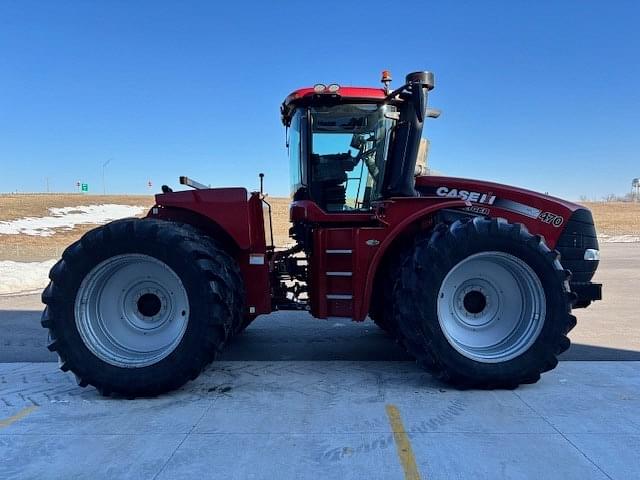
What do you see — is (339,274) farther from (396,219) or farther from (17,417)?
(17,417)

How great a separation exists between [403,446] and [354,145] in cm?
314

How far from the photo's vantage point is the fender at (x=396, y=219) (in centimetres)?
485

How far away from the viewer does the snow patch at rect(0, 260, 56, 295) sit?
1162cm

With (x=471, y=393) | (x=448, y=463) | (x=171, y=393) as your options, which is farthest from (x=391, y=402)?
(x=171, y=393)

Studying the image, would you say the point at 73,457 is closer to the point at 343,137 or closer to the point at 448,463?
the point at 448,463

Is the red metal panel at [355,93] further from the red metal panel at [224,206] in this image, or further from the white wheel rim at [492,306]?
the white wheel rim at [492,306]

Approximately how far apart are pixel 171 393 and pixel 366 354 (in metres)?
2.30

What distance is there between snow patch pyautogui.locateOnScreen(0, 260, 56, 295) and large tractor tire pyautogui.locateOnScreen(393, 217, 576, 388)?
→ 10.3 meters

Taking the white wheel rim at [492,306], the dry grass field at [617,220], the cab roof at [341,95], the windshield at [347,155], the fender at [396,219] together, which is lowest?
the dry grass field at [617,220]

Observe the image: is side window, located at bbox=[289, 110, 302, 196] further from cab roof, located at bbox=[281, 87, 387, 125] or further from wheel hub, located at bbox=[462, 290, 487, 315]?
wheel hub, located at bbox=[462, 290, 487, 315]

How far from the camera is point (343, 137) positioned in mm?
5434

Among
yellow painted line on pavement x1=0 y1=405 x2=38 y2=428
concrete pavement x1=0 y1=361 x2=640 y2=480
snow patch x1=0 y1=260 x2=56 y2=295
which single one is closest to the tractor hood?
concrete pavement x1=0 y1=361 x2=640 y2=480

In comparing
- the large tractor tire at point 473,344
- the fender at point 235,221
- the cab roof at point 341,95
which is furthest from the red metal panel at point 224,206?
the large tractor tire at point 473,344

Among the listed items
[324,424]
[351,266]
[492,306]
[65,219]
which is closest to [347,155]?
[351,266]
